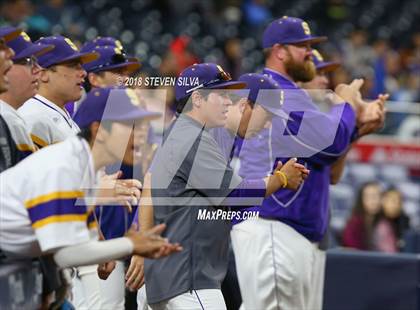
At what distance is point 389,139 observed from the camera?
13828mm

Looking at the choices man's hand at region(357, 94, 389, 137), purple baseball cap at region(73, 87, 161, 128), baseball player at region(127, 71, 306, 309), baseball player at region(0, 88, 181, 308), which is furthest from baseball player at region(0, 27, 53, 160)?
man's hand at region(357, 94, 389, 137)

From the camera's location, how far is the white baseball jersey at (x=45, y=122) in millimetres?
5832

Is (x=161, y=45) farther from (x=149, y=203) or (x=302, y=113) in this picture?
(x=149, y=203)

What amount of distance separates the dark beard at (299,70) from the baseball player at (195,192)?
1.55m

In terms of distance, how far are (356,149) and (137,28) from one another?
398cm

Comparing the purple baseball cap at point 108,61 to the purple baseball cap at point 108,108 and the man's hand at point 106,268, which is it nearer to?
the man's hand at point 106,268

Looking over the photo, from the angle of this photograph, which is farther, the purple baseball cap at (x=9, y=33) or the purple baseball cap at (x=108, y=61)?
the purple baseball cap at (x=108, y=61)

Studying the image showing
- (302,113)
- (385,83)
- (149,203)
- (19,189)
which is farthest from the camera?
(385,83)

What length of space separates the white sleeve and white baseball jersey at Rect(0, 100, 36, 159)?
808 millimetres

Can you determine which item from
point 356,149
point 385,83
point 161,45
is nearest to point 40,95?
point 356,149

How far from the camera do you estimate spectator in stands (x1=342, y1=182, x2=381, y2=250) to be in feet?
34.5

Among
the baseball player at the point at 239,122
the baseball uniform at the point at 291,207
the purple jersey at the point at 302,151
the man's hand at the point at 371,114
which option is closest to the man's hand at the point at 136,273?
the baseball player at the point at 239,122

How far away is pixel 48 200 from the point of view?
173 inches

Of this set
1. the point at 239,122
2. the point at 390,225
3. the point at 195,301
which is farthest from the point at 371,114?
the point at 390,225
